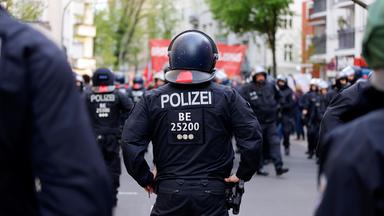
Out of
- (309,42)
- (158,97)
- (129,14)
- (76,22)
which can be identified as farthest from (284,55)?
(158,97)

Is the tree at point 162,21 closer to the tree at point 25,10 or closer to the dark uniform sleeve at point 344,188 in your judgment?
the tree at point 25,10

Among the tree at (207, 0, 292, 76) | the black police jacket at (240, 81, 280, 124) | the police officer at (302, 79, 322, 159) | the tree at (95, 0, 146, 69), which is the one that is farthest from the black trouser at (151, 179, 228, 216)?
the tree at (95, 0, 146, 69)

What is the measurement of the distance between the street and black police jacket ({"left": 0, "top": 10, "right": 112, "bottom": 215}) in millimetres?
9214

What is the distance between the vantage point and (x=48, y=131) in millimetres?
2742

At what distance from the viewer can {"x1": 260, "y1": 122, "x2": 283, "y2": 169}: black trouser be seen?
17312 mm

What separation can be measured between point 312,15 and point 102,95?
188 feet

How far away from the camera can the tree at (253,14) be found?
45531mm

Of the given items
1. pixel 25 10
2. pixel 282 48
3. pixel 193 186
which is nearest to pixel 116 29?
pixel 282 48

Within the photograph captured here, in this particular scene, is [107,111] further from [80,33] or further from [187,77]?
[80,33]

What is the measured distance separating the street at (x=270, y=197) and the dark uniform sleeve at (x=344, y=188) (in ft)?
30.5

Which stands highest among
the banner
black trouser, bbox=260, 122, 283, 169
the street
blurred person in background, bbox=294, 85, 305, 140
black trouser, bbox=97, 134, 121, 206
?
the banner

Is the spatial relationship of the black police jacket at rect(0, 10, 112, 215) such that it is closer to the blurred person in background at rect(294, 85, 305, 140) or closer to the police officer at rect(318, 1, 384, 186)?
the police officer at rect(318, 1, 384, 186)

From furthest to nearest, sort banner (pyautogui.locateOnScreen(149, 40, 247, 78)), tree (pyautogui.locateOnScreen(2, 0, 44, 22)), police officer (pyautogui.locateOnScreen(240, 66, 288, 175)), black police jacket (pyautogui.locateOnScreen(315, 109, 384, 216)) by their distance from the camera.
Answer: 1. banner (pyautogui.locateOnScreen(149, 40, 247, 78))
2. tree (pyautogui.locateOnScreen(2, 0, 44, 22))
3. police officer (pyautogui.locateOnScreen(240, 66, 288, 175))
4. black police jacket (pyautogui.locateOnScreen(315, 109, 384, 216))

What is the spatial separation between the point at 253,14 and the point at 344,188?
44.2 m
